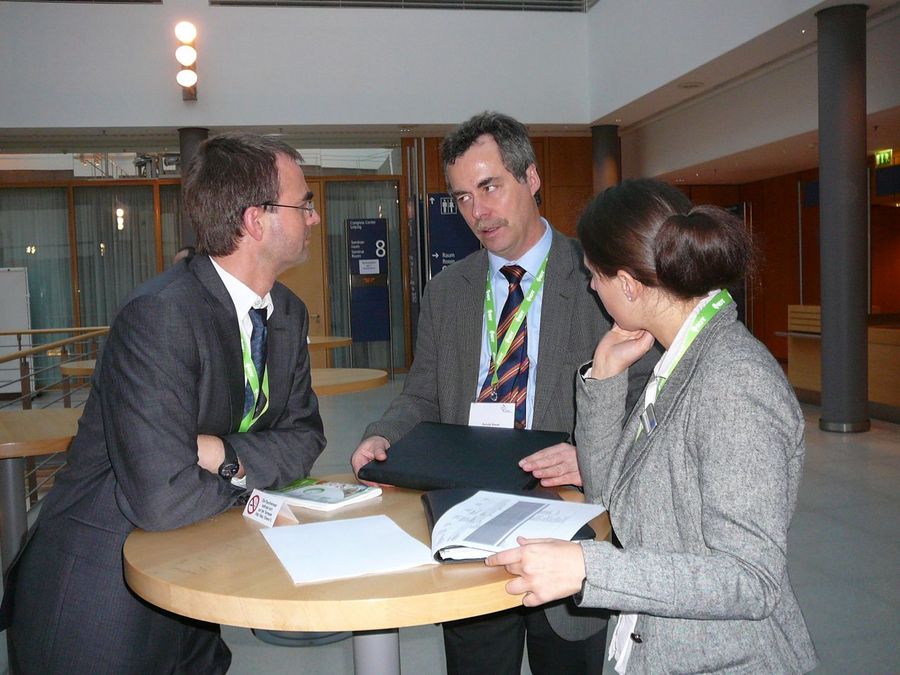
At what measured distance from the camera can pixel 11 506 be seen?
3281mm

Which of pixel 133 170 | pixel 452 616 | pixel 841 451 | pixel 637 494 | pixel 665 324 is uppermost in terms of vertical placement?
pixel 133 170

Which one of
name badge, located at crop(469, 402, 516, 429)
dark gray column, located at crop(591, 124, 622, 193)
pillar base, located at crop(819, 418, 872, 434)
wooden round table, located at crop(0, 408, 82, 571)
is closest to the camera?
name badge, located at crop(469, 402, 516, 429)

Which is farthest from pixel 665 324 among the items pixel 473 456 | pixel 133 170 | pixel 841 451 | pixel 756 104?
pixel 133 170

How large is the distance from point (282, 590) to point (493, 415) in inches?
38.4

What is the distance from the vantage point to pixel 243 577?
4.26ft

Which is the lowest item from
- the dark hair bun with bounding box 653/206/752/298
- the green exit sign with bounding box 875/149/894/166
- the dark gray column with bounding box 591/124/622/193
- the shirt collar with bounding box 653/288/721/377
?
the shirt collar with bounding box 653/288/721/377

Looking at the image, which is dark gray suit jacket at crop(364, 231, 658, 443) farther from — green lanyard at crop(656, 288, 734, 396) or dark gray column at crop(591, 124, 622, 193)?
dark gray column at crop(591, 124, 622, 193)

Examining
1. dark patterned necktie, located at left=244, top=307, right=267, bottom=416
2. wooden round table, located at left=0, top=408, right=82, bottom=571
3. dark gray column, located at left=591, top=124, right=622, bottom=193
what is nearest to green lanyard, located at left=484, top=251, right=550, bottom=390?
dark patterned necktie, located at left=244, top=307, right=267, bottom=416

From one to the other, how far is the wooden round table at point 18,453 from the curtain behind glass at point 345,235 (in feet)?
30.1

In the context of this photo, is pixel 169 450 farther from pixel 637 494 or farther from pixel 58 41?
pixel 58 41

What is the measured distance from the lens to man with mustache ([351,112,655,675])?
2.11m

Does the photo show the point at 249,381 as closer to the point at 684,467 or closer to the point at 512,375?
the point at 512,375

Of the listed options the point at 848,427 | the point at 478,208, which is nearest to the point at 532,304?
the point at 478,208

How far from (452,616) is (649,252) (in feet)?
2.27
